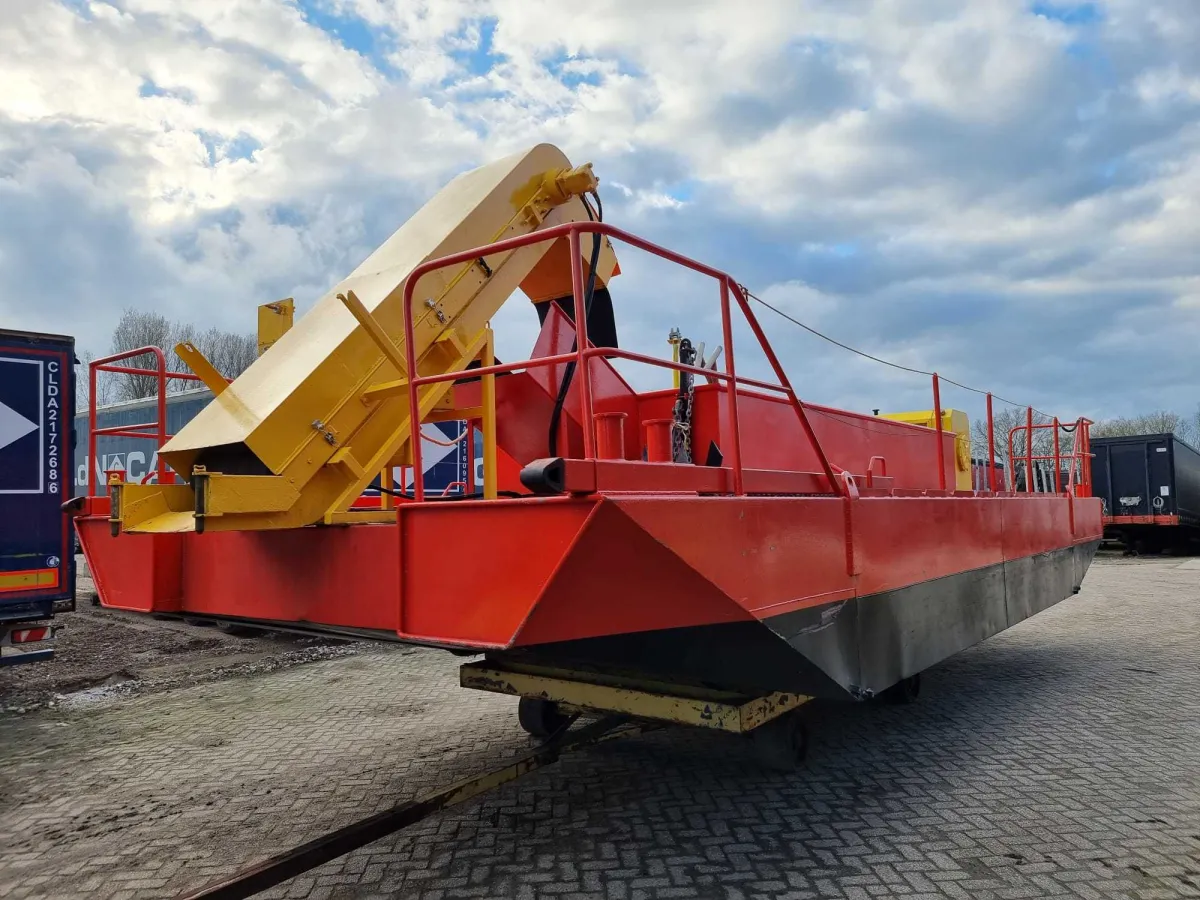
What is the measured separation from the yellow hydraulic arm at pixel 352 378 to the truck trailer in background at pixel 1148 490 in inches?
719

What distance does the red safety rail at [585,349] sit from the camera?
2.39 metres

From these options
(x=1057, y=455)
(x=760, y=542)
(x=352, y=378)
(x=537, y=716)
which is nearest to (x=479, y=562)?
(x=760, y=542)

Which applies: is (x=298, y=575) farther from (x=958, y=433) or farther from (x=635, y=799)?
(x=958, y=433)

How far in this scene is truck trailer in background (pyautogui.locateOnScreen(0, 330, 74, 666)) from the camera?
642 cm

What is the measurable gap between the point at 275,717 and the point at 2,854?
89.5 inches

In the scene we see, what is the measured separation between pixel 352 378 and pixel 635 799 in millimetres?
2405

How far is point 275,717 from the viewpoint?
19.4 ft

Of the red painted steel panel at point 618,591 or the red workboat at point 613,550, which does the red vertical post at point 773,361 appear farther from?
the red painted steel panel at point 618,591

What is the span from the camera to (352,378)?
3.30 metres

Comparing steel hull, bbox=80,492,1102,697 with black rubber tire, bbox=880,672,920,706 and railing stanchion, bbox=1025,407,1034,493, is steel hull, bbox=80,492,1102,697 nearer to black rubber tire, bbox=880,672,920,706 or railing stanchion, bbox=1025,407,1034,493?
black rubber tire, bbox=880,672,920,706

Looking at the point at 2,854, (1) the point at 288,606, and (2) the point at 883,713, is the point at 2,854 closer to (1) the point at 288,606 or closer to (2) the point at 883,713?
(1) the point at 288,606

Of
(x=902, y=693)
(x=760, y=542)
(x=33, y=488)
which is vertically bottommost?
(x=902, y=693)

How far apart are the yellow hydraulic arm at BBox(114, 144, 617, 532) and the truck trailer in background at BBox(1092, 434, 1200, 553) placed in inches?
719

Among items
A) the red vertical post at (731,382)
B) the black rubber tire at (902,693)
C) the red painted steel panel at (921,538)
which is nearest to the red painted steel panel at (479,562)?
the red vertical post at (731,382)
